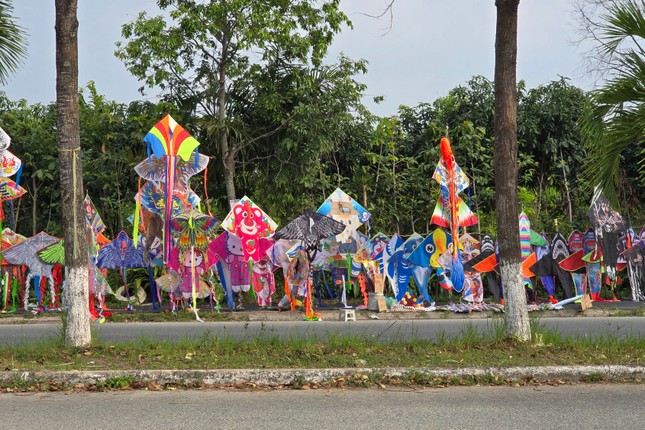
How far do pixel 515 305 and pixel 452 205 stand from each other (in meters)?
6.33

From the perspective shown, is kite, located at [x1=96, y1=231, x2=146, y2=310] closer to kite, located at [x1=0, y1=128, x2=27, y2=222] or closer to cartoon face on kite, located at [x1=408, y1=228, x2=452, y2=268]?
kite, located at [x1=0, y1=128, x2=27, y2=222]

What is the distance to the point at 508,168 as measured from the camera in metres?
9.06

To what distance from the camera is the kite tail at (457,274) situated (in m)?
15.0

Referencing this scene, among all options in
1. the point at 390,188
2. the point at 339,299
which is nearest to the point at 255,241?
the point at 339,299

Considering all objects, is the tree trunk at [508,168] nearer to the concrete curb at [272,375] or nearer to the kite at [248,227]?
the concrete curb at [272,375]

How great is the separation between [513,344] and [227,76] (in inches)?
457

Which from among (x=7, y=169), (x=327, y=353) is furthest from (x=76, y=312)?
(x=7, y=169)

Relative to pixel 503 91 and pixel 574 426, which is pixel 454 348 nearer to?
pixel 574 426

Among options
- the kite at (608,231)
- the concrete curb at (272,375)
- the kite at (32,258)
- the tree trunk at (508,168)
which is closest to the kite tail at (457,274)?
the kite at (608,231)

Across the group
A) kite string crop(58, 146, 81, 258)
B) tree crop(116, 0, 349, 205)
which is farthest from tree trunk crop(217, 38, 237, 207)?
kite string crop(58, 146, 81, 258)

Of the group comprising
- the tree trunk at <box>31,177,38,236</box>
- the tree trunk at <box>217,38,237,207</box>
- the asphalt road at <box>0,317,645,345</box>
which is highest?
the tree trunk at <box>217,38,237,207</box>

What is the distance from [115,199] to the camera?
738 inches

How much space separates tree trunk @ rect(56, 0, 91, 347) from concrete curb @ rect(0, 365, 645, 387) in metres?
1.27

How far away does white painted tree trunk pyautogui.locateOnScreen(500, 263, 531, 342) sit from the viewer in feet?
29.1
